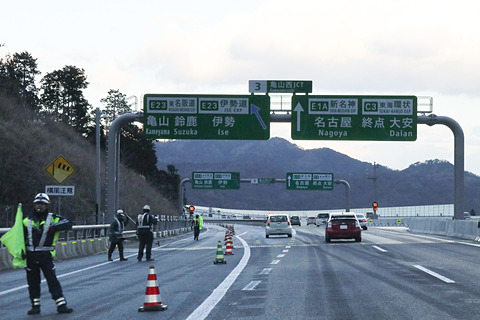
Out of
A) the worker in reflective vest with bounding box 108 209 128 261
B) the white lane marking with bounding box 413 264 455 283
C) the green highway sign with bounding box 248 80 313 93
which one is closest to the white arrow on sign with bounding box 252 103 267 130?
the green highway sign with bounding box 248 80 313 93

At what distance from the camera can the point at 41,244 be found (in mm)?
10555

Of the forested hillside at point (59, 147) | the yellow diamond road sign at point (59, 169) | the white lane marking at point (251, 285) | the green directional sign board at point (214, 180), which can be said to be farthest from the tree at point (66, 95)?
the white lane marking at point (251, 285)

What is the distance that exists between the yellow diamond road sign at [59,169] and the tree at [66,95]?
79.5 meters

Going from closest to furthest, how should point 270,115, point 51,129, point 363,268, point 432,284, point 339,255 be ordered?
1. point 432,284
2. point 363,268
3. point 339,255
4. point 270,115
5. point 51,129

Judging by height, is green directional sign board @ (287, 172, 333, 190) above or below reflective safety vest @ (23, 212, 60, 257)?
above

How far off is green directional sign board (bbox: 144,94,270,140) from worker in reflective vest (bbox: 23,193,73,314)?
1000 inches

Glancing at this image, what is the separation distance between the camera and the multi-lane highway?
34.8 feet

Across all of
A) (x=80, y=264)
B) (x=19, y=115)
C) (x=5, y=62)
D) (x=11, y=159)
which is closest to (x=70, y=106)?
(x=5, y=62)

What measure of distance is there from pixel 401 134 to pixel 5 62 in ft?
257

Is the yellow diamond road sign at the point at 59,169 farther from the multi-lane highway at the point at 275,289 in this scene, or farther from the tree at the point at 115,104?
the tree at the point at 115,104

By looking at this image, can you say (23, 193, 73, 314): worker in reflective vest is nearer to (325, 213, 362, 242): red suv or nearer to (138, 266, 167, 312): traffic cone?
(138, 266, 167, 312): traffic cone

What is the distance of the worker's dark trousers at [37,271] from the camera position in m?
10.6

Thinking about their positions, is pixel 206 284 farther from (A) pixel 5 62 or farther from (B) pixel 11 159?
(A) pixel 5 62

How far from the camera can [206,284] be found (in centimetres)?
1497
